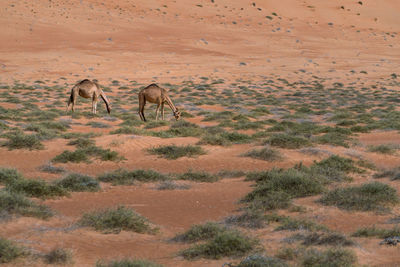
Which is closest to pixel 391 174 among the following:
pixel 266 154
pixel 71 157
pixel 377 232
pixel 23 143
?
pixel 266 154

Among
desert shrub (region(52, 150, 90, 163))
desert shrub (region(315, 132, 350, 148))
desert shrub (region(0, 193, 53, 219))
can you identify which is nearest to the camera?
desert shrub (region(0, 193, 53, 219))

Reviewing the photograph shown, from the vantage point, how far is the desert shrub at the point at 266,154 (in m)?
13.4

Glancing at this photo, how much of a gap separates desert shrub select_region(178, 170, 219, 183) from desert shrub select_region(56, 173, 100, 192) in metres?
2.19

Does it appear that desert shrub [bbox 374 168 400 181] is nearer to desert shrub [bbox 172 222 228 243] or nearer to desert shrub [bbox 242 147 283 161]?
desert shrub [bbox 242 147 283 161]

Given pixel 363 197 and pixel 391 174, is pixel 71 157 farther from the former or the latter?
pixel 391 174

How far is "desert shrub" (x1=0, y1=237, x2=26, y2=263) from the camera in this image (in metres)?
5.77

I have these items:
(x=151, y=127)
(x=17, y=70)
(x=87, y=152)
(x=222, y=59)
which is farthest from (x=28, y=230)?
(x=222, y=59)

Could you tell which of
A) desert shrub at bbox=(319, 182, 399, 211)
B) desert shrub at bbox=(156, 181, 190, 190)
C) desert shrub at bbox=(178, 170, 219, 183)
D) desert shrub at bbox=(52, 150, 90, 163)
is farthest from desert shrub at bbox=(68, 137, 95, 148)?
desert shrub at bbox=(319, 182, 399, 211)

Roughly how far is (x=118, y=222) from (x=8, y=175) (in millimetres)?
4124

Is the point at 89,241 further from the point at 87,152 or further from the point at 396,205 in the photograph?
the point at 87,152

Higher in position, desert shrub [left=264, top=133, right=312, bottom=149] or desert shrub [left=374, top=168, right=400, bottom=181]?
desert shrub [left=374, top=168, right=400, bottom=181]

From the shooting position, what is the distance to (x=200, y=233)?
6938 mm

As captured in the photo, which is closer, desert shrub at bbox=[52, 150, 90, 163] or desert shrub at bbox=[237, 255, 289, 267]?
desert shrub at bbox=[237, 255, 289, 267]

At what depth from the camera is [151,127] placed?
19703 mm
